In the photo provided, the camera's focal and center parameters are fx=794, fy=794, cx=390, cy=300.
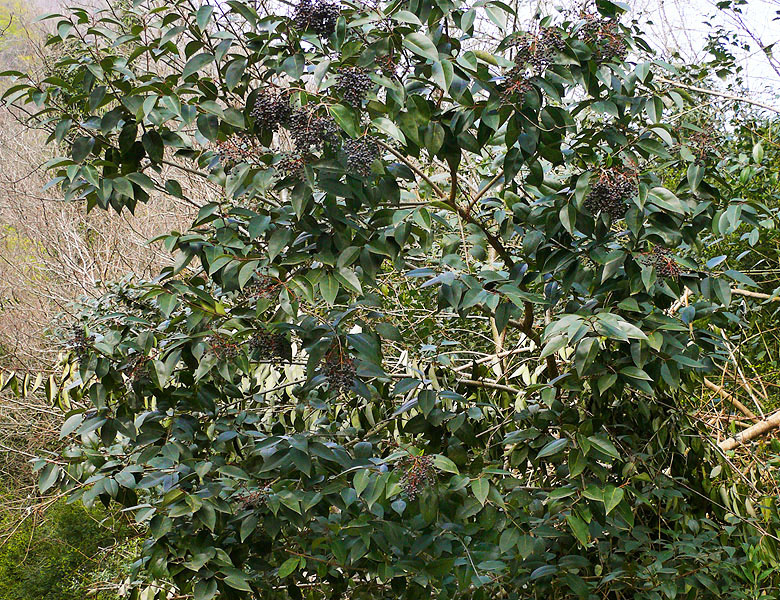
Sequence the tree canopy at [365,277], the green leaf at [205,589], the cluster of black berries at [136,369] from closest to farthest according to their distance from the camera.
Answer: the tree canopy at [365,277] → the green leaf at [205,589] → the cluster of black berries at [136,369]

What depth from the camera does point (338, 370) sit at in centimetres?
156

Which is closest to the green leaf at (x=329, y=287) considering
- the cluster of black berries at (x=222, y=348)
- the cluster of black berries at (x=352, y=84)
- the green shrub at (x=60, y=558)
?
the cluster of black berries at (x=222, y=348)

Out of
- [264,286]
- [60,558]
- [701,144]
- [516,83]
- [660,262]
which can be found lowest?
[60,558]

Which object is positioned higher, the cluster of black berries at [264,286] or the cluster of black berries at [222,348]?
the cluster of black berries at [264,286]

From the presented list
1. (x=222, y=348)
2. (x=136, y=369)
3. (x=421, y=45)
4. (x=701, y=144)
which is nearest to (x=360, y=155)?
(x=421, y=45)

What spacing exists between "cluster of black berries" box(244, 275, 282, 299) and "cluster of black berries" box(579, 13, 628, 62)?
2.72 feet

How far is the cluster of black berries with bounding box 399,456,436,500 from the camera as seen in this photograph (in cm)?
153

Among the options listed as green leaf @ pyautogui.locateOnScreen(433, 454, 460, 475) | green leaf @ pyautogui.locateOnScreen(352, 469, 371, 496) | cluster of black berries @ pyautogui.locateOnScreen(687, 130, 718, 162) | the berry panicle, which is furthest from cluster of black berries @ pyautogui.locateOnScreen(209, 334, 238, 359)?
cluster of black berries @ pyautogui.locateOnScreen(687, 130, 718, 162)

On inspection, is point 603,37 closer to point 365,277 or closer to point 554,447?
point 365,277

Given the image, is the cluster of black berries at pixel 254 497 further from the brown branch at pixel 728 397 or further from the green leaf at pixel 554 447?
the brown branch at pixel 728 397

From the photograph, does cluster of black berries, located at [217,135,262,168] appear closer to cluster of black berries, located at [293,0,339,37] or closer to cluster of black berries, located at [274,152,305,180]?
cluster of black berries, located at [274,152,305,180]

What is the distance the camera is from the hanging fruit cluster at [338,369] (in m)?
1.56

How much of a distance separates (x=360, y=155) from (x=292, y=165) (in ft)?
0.42

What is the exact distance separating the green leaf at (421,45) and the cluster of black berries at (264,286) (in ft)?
1.67
